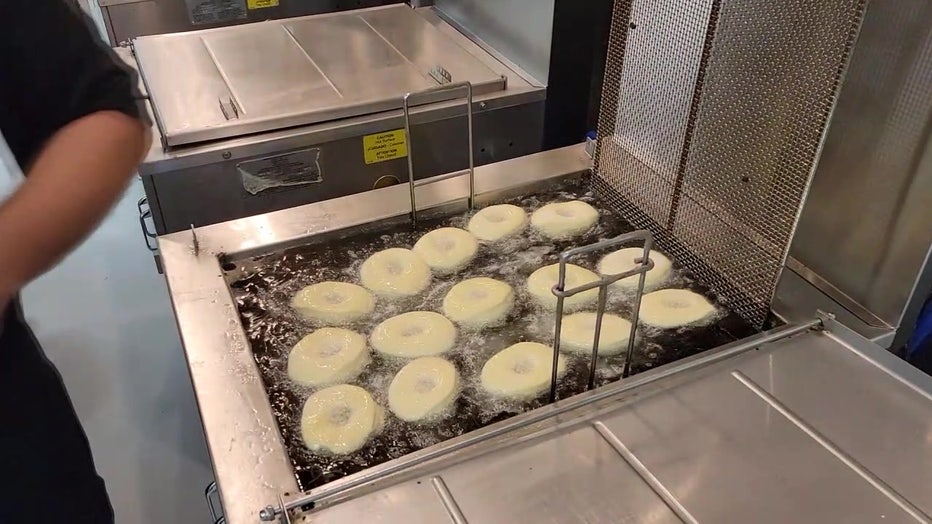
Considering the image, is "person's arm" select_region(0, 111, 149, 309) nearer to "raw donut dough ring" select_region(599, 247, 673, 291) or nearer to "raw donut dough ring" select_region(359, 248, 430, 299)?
"raw donut dough ring" select_region(359, 248, 430, 299)

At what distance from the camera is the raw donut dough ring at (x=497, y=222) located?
1.38m

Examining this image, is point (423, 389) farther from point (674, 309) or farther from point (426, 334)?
point (674, 309)

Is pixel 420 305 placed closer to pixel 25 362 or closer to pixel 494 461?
pixel 494 461

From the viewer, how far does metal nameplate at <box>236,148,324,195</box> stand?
5.31 feet

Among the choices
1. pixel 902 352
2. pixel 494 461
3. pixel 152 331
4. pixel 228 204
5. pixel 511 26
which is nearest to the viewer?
pixel 494 461

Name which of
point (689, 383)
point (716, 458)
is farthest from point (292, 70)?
point (716, 458)

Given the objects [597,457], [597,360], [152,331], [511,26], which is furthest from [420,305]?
[152,331]

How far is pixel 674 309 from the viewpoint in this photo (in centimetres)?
120

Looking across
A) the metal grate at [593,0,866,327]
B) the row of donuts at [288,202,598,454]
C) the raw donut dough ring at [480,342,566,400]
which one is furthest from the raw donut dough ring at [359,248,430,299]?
the metal grate at [593,0,866,327]

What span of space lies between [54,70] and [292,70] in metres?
1.15

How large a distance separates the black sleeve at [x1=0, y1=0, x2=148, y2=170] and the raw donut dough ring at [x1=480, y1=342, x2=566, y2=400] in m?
0.59

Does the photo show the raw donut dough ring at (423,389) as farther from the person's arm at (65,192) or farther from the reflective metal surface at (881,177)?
the reflective metal surface at (881,177)

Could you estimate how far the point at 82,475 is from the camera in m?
1.08

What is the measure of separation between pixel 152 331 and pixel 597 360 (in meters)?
1.70
